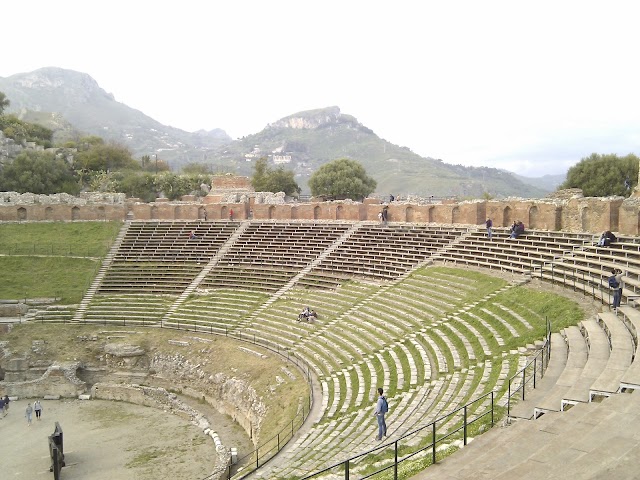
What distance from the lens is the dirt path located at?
18.7 m

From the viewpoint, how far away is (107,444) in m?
20.9

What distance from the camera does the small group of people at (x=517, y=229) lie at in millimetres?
28750

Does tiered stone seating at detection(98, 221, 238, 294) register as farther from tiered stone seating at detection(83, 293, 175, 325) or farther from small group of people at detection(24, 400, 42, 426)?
small group of people at detection(24, 400, 42, 426)

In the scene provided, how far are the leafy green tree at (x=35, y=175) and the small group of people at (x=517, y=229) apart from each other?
167 ft

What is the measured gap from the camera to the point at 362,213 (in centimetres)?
4066

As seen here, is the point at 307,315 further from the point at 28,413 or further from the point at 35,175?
the point at 35,175

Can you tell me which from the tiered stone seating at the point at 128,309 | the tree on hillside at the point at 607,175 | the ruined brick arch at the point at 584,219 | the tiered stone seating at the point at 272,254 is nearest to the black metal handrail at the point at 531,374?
the ruined brick arch at the point at 584,219

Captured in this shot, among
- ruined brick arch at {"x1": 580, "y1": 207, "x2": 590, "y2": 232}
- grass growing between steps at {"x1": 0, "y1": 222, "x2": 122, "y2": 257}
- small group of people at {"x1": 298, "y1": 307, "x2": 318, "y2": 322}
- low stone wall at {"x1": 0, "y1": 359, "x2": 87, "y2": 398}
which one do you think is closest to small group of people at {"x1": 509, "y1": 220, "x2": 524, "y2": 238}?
ruined brick arch at {"x1": 580, "y1": 207, "x2": 590, "y2": 232}

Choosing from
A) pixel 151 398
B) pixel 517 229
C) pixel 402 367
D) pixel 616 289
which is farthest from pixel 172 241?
pixel 616 289

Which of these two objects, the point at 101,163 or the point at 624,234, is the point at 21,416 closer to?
the point at 624,234

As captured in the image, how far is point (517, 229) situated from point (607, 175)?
33127mm

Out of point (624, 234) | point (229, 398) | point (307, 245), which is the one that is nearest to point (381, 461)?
point (229, 398)

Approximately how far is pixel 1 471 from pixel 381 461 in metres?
14.6

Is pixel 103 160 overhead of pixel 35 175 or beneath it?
overhead
